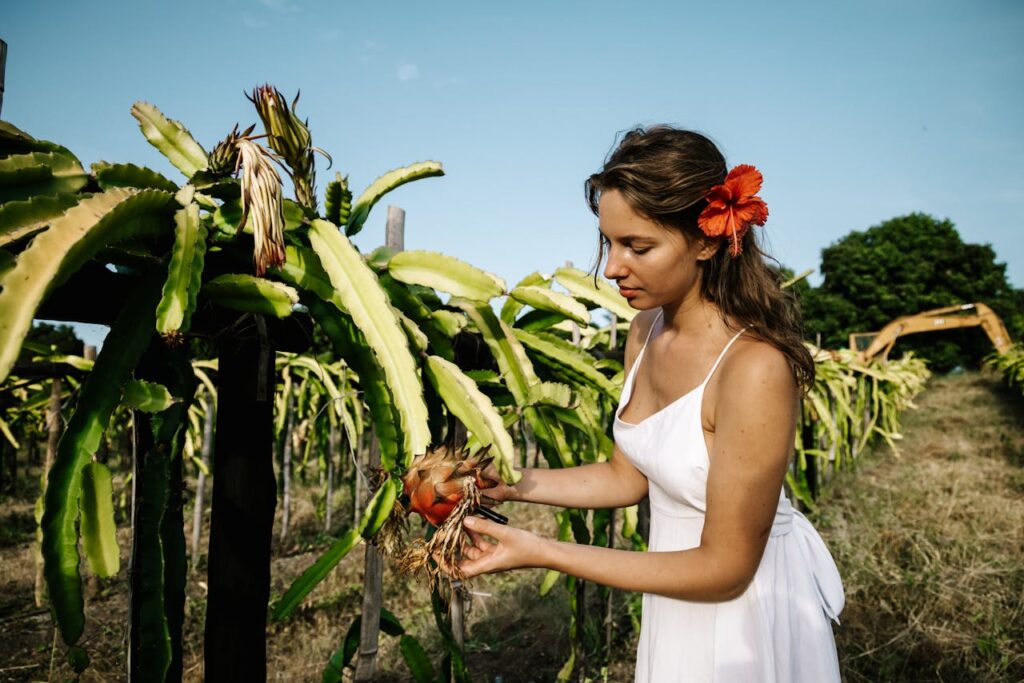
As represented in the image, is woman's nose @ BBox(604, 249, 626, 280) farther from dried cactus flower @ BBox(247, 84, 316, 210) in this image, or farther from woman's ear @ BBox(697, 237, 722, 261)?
dried cactus flower @ BBox(247, 84, 316, 210)

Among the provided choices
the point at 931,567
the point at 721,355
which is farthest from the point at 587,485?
the point at 931,567

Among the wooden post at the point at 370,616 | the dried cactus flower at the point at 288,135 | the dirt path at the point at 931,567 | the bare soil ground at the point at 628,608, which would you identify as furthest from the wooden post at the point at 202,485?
the dirt path at the point at 931,567

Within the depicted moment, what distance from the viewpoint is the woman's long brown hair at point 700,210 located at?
1193 millimetres

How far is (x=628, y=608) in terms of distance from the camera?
351cm

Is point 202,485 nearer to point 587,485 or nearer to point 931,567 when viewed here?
point 587,485

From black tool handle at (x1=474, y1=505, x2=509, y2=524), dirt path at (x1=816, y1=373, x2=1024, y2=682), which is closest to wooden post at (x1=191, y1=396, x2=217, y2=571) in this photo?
black tool handle at (x1=474, y1=505, x2=509, y2=524)

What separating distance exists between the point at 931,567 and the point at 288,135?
165 inches

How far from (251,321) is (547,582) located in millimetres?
1317

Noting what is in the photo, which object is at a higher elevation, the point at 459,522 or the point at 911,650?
the point at 459,522

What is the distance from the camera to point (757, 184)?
1.17 m

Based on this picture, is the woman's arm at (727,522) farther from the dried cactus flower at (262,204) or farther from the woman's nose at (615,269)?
the dried cactus flower at (262,204)

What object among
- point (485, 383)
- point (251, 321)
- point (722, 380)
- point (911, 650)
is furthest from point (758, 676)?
point (911, 650)

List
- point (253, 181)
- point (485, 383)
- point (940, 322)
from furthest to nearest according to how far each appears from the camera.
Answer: point (940, 322) → point (485, 383) → point (253, 181)

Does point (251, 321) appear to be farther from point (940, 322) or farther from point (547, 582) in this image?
point (940, 322)
